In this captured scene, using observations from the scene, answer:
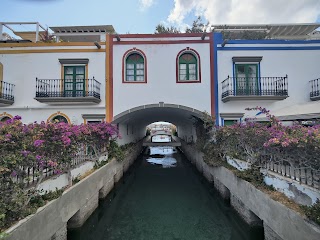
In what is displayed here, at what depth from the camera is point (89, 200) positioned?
7.73 meters

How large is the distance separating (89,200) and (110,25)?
15439 millimetres

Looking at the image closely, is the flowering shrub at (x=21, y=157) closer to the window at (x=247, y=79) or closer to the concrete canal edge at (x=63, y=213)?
the concrete canal edge at (x=63, y=213)

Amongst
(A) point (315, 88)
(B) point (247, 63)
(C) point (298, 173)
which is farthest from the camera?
(B) point (247, 63)

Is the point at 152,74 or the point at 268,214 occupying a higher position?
the point at 152,74

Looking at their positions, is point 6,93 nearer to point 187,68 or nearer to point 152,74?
point 152,74

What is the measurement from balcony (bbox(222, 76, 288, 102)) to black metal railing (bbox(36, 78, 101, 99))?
7542 mm

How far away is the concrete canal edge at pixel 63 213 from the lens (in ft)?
12.9

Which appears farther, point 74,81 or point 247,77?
point 74,81

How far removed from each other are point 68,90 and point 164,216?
895 cm

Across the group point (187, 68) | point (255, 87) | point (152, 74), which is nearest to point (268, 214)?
point (255, 87)

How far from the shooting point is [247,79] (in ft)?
41.2

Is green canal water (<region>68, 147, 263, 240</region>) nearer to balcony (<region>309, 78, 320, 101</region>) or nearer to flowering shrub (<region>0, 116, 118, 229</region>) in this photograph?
flowering shrub (<region>0, 116, 118, 229</region>)

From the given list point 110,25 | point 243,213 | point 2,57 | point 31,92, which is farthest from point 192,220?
point 110,25

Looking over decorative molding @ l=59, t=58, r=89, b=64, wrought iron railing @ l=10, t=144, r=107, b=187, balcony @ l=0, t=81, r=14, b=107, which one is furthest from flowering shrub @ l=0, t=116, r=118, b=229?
balcony @ l=0, t=81, r=14, b=107
